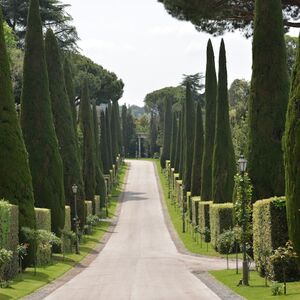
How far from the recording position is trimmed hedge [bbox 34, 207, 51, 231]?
30.9m

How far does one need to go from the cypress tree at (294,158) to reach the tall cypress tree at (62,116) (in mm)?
27641

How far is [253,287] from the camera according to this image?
21.4 m

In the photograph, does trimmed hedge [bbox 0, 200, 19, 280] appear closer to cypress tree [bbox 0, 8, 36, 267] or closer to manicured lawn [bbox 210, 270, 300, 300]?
cypress tree [bbox 0, 8, 36, 267]

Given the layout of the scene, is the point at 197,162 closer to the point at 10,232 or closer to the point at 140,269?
the point at 140,269

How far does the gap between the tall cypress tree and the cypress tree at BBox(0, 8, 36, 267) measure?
14350 millimetres

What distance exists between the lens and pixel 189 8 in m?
33.7

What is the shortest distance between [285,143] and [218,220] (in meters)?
21.6

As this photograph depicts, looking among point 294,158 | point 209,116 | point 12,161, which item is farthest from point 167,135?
point 294,158

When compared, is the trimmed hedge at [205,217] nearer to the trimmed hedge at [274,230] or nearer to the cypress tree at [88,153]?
the cypress tree at [88,153]

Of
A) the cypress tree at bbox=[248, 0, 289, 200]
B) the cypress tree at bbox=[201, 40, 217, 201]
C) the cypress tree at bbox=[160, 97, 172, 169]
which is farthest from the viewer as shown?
the cypress tree at bbox=[160, 97, 172, 169]

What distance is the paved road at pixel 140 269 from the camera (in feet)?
68.5

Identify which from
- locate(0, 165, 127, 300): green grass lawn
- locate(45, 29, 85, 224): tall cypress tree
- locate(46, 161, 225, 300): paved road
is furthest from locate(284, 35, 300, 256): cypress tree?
locate(45, 29, 85, 224): tall cypress tree

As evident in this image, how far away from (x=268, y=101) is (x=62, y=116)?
18.3m

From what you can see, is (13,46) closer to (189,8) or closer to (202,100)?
(189,8)
